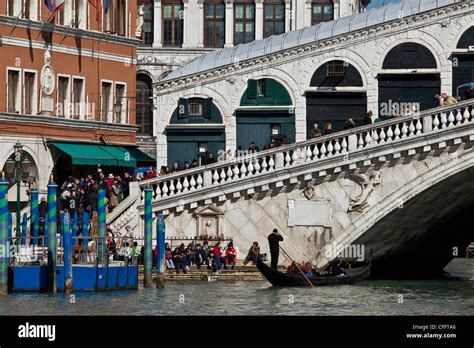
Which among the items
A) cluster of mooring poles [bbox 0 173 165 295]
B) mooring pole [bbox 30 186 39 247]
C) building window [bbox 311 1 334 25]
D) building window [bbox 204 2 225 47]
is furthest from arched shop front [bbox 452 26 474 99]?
building window [bbox 204 2 225 47]

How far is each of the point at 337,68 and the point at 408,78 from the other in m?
1.90

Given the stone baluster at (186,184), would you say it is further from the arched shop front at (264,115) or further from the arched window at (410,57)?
the arched window at (410,57)

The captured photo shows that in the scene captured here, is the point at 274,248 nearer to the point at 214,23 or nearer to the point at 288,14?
the point at 288,14

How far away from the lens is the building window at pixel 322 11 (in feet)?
231

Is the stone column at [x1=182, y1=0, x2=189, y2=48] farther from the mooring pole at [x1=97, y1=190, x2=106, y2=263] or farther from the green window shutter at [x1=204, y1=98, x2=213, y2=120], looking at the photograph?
the mooring pole at [x1=97, y1=190, x2=106, y2=263]

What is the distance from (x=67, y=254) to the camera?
36812mm

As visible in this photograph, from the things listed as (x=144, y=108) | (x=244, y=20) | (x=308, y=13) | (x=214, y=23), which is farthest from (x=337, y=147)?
(x=214, y=23)

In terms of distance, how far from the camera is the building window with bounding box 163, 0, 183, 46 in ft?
238

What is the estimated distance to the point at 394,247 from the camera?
46750 millimetres

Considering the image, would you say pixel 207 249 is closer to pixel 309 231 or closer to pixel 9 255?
pixel 309 231

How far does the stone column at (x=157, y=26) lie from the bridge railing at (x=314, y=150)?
94.2ft

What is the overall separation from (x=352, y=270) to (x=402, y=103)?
7.65 metres

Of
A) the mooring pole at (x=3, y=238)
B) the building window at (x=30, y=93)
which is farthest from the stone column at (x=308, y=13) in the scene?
the mooring pole at (x=3, y=238)
